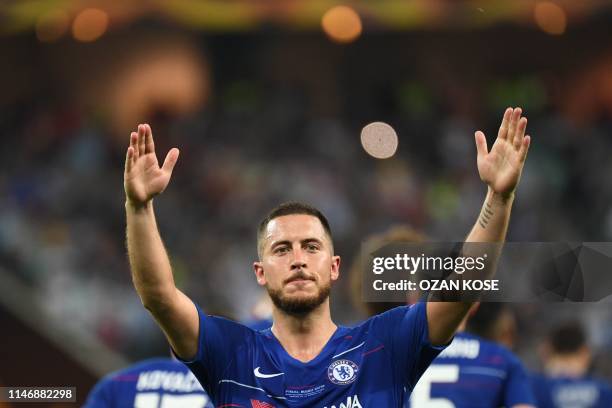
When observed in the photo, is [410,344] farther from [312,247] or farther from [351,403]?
[312,247]

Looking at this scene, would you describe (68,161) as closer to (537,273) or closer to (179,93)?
(179,93)

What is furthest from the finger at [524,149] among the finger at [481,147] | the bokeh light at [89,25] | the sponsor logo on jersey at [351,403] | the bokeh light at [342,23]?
the bokeh light at [89,25]

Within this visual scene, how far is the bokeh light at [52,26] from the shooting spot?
56.1 ft

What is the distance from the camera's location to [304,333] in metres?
4.72

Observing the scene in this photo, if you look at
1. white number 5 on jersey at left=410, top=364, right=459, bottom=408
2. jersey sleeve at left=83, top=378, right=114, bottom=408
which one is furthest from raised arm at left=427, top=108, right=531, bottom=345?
jersey sleeve at left=83, top=378, right=114, bottom=408

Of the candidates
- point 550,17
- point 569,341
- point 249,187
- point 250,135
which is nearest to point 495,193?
point 569,341

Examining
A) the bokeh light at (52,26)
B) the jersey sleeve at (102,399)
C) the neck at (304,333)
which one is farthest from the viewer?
the bokeh light at (52,26)

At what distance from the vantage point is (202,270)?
48.1 feet

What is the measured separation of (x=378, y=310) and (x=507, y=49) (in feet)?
46.4

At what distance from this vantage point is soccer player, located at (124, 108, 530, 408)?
442 cm

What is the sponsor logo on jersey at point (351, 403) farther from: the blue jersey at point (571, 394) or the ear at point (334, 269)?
the blue jersey at point (571, 394)

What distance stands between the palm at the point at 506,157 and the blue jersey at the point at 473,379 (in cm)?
194

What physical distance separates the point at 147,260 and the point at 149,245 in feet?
0.18

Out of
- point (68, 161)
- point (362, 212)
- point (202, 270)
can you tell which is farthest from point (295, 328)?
point (68, 161)
